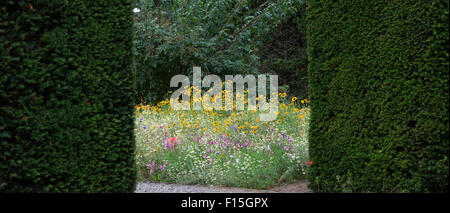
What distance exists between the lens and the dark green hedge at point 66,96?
115 inches

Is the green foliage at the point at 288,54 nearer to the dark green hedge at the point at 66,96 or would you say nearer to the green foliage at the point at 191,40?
the green foliage at the point at 191,40

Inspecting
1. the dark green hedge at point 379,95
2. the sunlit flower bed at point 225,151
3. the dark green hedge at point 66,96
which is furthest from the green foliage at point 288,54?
the dark green hedge at point 66,96

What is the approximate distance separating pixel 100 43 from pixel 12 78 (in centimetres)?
79

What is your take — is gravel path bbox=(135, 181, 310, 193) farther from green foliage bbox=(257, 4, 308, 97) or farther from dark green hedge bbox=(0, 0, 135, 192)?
green foliage bbox=(257, 4, 308, 97)

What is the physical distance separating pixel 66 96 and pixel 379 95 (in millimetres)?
2991

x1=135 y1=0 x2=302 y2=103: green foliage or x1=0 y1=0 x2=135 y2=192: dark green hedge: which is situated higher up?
x1=135 y1=0 x2=302 y2=103: green foliage

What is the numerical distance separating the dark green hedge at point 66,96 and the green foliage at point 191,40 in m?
5.69

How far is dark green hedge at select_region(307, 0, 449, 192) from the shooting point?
3174 mm

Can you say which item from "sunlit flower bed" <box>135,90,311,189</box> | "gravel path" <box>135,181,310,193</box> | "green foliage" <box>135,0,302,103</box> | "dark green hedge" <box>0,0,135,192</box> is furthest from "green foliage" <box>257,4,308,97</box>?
"dark green hedge" <box>0,0,135,192</box>

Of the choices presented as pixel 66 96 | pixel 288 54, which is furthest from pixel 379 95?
pixel 288 54

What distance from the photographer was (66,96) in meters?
3.11

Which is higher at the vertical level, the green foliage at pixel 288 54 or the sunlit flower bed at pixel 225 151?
the green foliage at pixel 288 54

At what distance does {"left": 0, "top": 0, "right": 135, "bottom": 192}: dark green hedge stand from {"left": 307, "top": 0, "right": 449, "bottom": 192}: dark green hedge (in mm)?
2132
